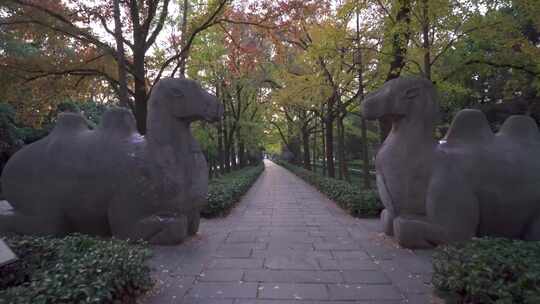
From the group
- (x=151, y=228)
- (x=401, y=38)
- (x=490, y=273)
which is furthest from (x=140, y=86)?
(x=490, y=273)

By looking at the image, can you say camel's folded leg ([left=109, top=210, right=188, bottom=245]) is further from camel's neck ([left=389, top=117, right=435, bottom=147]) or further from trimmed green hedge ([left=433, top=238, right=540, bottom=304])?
camel's neck ([left=389, top=117, right=435, bottom=147])

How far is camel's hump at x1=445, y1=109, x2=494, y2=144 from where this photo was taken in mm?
5465

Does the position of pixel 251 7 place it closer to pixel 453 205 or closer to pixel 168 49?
pixel 168 49

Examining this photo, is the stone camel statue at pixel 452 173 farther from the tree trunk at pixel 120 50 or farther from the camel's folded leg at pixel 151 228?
the tree trunk at pixel 120 50

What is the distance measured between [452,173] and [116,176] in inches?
219

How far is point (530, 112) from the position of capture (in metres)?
14.9

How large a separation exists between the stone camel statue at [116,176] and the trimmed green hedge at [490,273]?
165 inches

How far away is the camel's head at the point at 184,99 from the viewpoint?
19.1 feet

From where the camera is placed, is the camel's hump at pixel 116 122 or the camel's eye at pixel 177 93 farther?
the camel's hump at pixel 116 122

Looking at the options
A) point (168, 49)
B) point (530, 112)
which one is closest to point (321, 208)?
point (168, 49)

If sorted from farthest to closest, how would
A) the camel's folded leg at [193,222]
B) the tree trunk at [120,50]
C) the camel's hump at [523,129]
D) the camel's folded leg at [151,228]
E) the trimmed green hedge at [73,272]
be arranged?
the tree trunk at [120,50]
the camel's folded leg at [193,222]
the camel's folded leg at [151,228]
the camel's hump at [523,129]
the trimmed green hedge at [73,272]

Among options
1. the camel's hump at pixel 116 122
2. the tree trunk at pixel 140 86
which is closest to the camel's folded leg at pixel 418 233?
the camel's hump at pixel 116 122

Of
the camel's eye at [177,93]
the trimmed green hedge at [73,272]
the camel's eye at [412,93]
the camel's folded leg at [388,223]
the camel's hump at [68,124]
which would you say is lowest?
the camel's folded leg at [388,223]

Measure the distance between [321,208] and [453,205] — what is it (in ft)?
18.7
